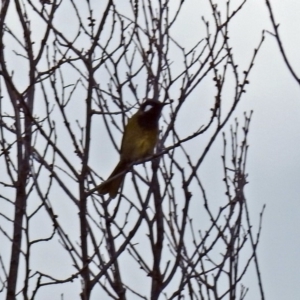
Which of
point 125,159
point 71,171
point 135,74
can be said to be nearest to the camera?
point 71,171

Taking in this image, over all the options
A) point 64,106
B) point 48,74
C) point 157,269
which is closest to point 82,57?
point 64,106

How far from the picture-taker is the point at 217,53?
3793 mm

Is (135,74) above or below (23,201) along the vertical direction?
above

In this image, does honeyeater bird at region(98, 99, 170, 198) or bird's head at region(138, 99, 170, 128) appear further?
honeyeater bird at region(98, 99, 170, 198)

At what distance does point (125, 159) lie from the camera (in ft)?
15.7

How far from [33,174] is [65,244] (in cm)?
37

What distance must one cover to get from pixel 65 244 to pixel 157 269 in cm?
52

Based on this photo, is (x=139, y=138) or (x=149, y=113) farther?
(x=139, y=138)

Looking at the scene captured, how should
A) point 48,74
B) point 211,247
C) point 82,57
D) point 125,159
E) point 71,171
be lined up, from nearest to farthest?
point 71,171, point 82,57, point 211,247, point 48,74, point 125,159

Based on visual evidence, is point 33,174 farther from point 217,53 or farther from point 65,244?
point 217,53

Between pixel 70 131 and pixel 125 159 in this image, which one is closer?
pixel 70 131

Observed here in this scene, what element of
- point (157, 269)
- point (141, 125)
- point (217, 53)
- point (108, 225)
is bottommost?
point (157, 269)

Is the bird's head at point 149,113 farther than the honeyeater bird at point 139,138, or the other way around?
the honeyeater bird at point 139,138

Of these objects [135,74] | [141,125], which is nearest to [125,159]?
[141,125]
